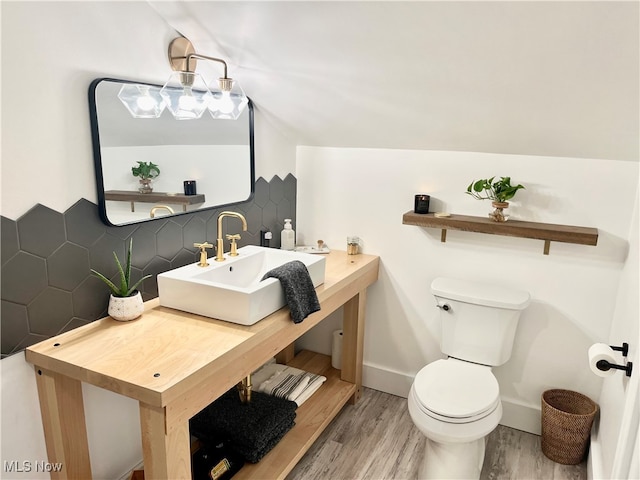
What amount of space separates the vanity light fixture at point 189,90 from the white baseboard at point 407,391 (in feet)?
5.64

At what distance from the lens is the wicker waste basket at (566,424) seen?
223cm

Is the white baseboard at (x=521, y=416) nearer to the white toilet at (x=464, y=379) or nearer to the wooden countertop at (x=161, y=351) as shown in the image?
the white toilet at (x=464, y=379)

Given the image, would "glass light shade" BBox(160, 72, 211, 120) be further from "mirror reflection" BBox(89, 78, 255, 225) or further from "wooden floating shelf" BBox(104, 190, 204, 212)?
"wooden floating shelf" BBox(104, 190, 204, 212)

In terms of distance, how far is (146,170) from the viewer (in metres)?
1.92

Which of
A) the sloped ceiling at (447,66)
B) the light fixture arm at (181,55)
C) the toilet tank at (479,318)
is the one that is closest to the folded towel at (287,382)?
the toilet tank at (479,318)

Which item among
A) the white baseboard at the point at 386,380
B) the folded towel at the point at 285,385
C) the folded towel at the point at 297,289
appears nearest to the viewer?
the folded towel at the point at 297,289

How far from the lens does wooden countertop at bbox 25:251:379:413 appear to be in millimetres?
1390

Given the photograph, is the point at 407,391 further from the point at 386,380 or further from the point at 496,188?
the point at 496,188

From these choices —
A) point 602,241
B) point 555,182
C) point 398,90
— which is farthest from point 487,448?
point 398,90

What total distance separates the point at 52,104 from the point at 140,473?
1.41m

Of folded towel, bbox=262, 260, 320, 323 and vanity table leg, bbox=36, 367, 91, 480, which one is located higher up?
folded towel, bbox=262, 260, 320, 323

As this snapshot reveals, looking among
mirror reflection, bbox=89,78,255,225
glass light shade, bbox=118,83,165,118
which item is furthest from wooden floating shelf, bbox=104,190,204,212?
glass light shade, bbox=118,83,165,118

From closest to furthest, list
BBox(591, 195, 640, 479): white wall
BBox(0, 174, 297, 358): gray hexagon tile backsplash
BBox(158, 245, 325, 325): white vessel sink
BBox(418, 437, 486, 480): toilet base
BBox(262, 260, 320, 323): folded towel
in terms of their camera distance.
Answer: BBox(591, 195, 640, 479): white wall < BBox(0, 174, 297, 358): gray hexagon tile backsplash < BBox(158, 245, 325, 325): white vessel sink < BBox(262, 260, 320, 323): folded towel < BBox(418, 437, 486, 480): toilet base
